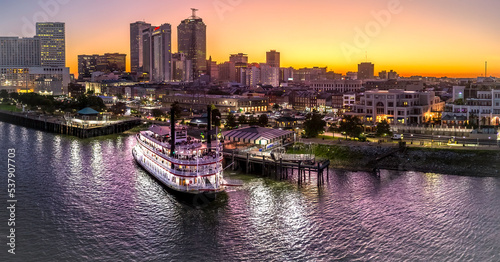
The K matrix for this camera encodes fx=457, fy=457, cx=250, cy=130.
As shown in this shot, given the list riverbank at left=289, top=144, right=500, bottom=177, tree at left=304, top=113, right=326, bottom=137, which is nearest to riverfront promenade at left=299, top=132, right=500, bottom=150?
tree at left=304, top=113, right=326, bottom=137

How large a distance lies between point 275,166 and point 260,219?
9.43 m

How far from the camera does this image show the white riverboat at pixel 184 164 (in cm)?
2741

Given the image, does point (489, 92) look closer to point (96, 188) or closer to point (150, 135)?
point (150, 135)

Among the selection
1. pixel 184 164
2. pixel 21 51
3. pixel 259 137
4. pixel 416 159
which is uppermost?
pixel 21 51

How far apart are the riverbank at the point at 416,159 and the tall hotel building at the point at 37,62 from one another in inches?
4459

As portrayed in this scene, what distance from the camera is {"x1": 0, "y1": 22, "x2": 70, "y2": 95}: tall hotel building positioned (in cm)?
13088

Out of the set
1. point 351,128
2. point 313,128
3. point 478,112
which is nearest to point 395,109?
point 478,112

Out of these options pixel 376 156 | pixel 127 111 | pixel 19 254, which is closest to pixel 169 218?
pixel 19 254

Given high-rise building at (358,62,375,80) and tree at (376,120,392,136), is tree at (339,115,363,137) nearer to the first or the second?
tree at (376,120,392,136)

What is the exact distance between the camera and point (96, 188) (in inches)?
1169

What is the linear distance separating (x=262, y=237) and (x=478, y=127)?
33064 millimetres

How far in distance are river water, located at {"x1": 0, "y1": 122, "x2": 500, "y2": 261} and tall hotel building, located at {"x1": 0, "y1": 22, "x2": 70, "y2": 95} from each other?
107 meters

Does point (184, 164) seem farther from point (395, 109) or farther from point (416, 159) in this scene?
point (395, 109)

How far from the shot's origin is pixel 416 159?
35125 mm
